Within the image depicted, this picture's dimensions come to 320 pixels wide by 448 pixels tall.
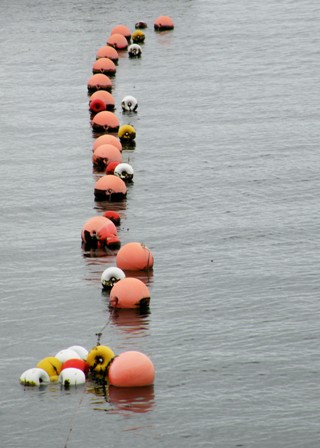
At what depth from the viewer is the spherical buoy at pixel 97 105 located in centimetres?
3831

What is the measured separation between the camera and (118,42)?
156 ft

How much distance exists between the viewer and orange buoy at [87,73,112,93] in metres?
40.9

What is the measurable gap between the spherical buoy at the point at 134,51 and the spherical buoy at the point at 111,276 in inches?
903

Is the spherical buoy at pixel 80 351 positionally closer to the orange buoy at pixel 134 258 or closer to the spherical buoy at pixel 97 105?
the orange buoy at pixel 134 258

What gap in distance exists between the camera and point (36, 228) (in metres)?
A: 28.2

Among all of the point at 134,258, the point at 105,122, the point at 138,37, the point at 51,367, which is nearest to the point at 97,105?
the point at 105,122

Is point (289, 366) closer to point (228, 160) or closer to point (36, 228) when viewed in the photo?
point (36, 228)

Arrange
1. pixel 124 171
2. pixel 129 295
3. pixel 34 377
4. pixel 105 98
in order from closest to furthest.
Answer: pixel 34 377, pixel 129 295, pixel 124 171, pixel 105 98

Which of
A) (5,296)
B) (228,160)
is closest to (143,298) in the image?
(5,296)

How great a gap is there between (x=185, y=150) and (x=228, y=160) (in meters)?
1.55

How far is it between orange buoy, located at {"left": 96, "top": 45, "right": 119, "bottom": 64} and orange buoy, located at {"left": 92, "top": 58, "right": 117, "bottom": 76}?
1.53 metres

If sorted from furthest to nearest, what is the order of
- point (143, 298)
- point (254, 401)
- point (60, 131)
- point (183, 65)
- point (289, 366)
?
point (183, 65) → point (60, 131) → point (143, 298) → point (289, 366) → point (254, 401)

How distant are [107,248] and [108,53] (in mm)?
19427

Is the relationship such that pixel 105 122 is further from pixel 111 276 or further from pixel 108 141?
pixel 111 276
